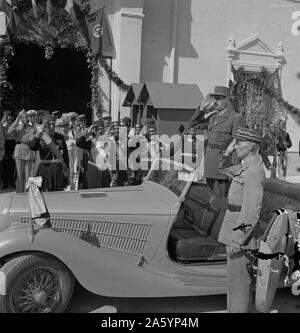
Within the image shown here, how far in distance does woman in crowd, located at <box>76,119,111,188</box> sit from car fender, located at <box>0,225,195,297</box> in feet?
12.3

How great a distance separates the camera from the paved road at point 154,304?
3703mm

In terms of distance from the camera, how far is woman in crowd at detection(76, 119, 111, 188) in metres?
7.25

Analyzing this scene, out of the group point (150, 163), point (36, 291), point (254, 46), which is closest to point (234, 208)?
point (36, 291)

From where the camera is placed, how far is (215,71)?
12688 millimetres

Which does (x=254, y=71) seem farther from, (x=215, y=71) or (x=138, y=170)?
(x=138, y=170)

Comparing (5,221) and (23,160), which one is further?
(23,160)

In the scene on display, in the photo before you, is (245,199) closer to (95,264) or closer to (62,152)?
(95,264)

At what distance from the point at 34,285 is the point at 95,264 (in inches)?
19.1

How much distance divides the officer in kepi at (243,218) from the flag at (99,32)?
8658 mm

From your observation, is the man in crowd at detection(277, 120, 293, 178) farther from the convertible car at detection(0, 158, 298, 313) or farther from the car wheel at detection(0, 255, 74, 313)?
the car wheel at detection(0, 255, 74, 313)

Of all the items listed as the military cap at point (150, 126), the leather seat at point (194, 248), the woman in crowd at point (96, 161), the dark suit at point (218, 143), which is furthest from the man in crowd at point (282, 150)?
the leather seat at point (194, 248)

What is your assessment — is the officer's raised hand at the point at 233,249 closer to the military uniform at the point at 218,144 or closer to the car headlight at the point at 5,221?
the car headlight at the point at 5,221

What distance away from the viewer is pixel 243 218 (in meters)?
2.96
